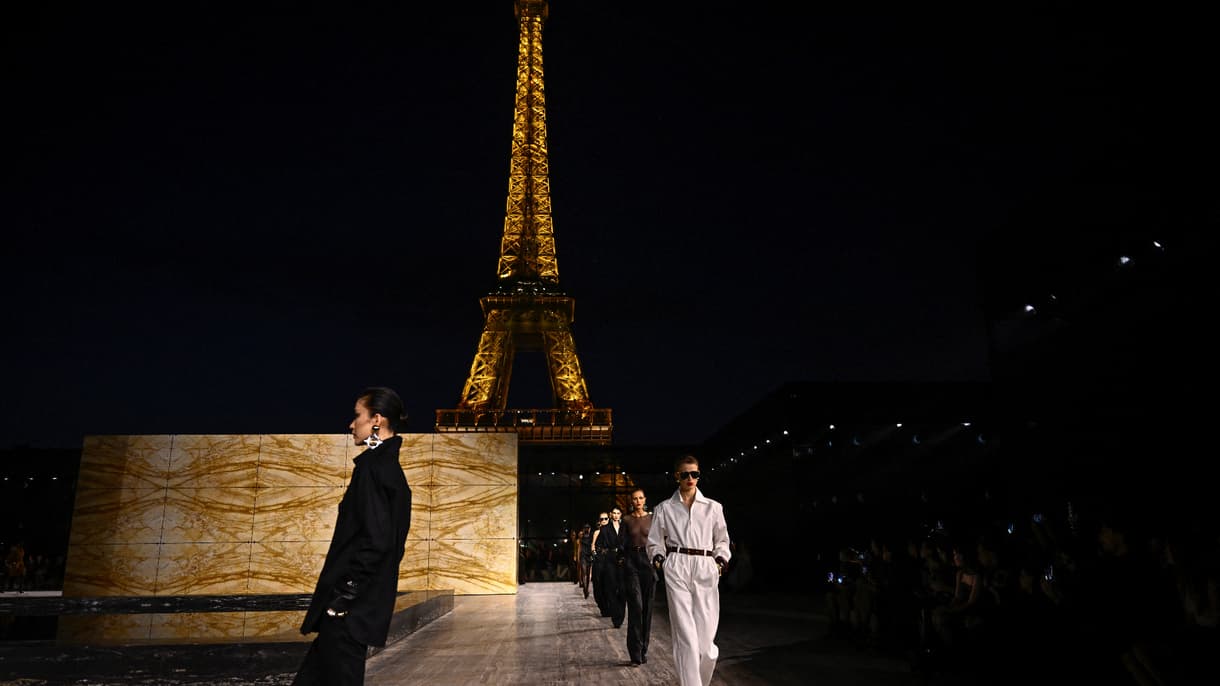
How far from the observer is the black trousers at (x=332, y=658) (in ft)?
9.39

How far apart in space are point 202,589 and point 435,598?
638cm

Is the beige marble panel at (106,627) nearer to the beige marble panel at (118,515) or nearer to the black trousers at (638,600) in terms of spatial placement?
the beige marble panel at (118,515)

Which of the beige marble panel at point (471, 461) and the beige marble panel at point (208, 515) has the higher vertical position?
the beige marble panel at point (471, 461)

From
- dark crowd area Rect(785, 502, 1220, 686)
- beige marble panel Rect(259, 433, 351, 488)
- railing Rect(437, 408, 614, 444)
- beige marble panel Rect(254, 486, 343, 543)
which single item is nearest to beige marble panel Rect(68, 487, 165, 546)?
beige marble panel Rect(254, 486, 343, 543)

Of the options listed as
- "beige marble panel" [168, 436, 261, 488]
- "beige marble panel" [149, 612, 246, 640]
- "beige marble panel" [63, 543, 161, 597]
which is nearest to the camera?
"beige marble panel" [149, 612, 246, 640]

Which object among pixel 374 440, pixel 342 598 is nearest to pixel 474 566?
pixel 374 440

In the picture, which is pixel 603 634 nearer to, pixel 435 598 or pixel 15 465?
pixel 435 598

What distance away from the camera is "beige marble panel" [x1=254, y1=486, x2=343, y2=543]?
1552 centimetres

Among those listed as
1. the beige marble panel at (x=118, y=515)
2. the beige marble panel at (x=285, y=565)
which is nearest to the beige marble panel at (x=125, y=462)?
the beige marble panel at (x=118, y=515)

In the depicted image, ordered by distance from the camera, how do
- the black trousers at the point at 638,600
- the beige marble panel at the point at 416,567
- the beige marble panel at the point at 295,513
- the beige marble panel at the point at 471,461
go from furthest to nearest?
the beige marble panel at the point at 471,461
the beige marble panel at the point at 416,567
the beige marble panel at the point at 295,513
the black trousers at the point at 638,600

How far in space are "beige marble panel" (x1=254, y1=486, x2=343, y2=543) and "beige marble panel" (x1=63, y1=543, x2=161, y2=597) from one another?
6.75 ft

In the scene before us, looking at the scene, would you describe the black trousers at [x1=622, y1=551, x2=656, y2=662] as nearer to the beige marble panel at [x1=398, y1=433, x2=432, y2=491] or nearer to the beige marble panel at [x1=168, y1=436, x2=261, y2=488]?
the beige marble panel at [x1=398, y1=433, x2=432, y2=491]

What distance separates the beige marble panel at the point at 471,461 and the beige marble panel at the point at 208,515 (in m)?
3.77

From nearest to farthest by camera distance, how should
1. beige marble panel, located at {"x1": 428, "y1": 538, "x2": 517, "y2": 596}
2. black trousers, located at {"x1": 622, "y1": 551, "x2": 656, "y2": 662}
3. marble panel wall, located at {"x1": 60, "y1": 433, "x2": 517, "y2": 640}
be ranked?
1. black trousers, located at {"x1": 622, "y1": 551, "x2": 656, "y2": 662}
2. marble panel wall, located at {"x1": 60, "y1": 433, "x2": 517, "y2": 640}
3. beige marble panel, located at {"x1": 428, "y1": 538, "x2": 517, "y2": 596}
